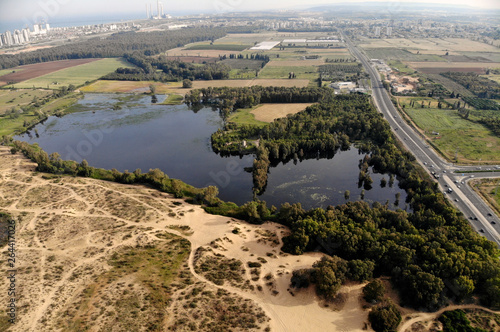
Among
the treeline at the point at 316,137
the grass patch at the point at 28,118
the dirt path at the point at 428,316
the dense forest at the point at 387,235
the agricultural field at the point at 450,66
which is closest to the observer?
the dirt path at the point at 428,316

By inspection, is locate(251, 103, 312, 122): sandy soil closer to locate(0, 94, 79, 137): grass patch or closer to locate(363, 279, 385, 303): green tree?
locate(363, 279, 385, 303): green tree

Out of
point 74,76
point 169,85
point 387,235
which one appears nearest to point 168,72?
point 169,85

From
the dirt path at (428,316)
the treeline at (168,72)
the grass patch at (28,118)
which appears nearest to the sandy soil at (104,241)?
the dirt path at (428,316)

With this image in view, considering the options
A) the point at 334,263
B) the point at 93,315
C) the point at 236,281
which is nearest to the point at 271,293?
the point at 236,281

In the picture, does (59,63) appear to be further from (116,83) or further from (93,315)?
(93,315)

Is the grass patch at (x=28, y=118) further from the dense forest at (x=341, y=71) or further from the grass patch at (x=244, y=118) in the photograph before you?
the dense forest at (x=341, y=71)

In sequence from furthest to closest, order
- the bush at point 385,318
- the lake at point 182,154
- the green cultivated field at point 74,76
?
the green cultivated field at point 74,76
the lake at point 182,154
the bush at point 385,318

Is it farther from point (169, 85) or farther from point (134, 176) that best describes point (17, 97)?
point (134, 176)
